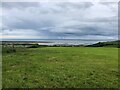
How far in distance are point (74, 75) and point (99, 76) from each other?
0.71 metres

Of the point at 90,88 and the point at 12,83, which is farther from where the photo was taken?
the point at 12,83

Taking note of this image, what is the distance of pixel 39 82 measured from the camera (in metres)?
5.30

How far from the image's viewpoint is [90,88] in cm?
485

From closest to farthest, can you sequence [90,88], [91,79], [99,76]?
1. [90,88]
2. [91,79]
3. [99,76]

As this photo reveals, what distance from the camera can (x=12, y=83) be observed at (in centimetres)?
522

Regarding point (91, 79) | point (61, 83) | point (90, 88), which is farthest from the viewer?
point (91, 79)

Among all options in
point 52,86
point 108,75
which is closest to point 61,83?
point 52,86

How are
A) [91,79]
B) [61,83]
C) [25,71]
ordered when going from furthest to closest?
[25,71], [91,79], [61,83]

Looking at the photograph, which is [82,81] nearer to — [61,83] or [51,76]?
[61,83]

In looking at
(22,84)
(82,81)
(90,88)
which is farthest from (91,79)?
(22,84)

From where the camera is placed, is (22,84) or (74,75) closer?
(22,84)

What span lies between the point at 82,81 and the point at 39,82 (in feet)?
3.63

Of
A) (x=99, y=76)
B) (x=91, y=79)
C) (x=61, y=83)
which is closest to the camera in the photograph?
(x=61, y=83)

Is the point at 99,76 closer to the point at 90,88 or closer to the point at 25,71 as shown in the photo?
the point at 90,88
